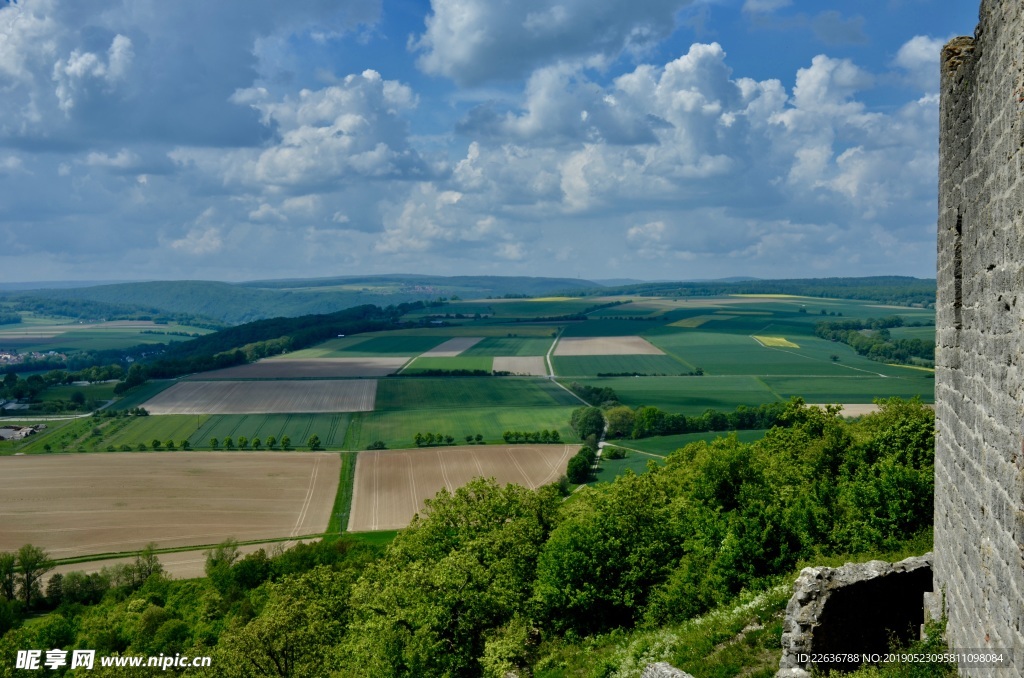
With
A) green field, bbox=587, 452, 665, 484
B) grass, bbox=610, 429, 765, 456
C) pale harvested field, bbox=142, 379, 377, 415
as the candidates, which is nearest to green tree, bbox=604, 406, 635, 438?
grass, bbox=610, 429, 765, 456

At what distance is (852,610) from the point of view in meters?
13.6

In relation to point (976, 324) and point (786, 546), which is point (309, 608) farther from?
point (976, 324)

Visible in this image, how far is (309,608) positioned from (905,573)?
27.1m

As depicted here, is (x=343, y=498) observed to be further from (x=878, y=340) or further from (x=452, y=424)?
(x=878, y=340)

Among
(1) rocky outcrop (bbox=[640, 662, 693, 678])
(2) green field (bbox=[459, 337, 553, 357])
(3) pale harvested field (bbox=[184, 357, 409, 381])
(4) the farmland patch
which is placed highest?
(1) rocky outcrop (bbox=[640, 662, 693, 678])

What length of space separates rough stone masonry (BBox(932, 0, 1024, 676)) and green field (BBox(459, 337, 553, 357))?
486ft

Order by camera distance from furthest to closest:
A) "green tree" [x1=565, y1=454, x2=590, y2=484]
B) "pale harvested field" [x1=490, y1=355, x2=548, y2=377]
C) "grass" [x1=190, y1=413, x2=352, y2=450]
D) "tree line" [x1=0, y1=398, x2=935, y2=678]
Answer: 1. "pale harvested field" [x1=490, y1=355, x2=548, y2=377]
2. "grass" [x1=190, y1=413, x2=352, y2=450]
3. "green tree" [x1=565, y1=454, x2=590, y2=484]
4. "tree line" [x1=0, y1=398, x2=935, y2=678]

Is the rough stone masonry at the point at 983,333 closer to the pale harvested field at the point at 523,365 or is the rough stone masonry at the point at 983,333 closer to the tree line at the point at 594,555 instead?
the tree line at the point at 594,555

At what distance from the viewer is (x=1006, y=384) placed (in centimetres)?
784

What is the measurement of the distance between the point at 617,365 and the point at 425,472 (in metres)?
68.7

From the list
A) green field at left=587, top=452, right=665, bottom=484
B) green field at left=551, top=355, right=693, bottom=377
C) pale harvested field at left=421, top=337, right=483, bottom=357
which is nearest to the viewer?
green field at left=587, top=452, right=665, bottom=484

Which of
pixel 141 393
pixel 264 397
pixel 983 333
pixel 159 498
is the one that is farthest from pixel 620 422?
pixel 983 333

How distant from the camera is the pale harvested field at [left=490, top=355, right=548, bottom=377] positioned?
140 metres

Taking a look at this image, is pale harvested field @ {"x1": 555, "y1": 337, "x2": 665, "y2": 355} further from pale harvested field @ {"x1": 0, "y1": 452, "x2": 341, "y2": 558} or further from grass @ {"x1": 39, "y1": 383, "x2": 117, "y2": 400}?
grass @ {"x1": 39, "y1": 383, "x2": 117, "y2": 400}
